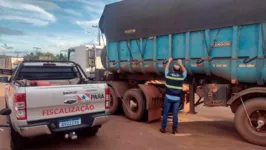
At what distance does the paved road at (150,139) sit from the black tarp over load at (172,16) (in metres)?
2.55

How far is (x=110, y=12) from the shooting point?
7.85 meters

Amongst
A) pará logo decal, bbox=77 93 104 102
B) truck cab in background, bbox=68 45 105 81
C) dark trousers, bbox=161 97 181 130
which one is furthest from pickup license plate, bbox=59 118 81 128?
truck cab in background, bbox=68 45 105 81

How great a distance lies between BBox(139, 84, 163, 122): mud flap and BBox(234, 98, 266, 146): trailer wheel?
89.2 inches

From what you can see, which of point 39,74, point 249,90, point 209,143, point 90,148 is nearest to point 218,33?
point 249,90

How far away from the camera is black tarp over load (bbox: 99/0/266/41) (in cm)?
469

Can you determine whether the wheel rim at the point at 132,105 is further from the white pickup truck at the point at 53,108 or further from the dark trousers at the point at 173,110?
the white pickup truck at the point at 53,108

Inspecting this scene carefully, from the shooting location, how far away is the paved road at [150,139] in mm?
4574

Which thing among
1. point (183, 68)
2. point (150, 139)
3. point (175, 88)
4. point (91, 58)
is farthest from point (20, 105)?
point (91, 58)

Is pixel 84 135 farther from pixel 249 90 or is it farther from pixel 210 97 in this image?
pixel 249 90

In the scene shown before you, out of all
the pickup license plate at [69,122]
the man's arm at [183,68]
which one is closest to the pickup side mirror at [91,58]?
the man's arm at [183,68]

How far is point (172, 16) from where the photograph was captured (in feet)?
19.3

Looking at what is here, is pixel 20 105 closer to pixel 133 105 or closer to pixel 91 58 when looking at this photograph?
pixel 133 105

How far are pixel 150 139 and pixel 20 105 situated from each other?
2.82 metres

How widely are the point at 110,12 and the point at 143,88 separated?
3.05 metres
